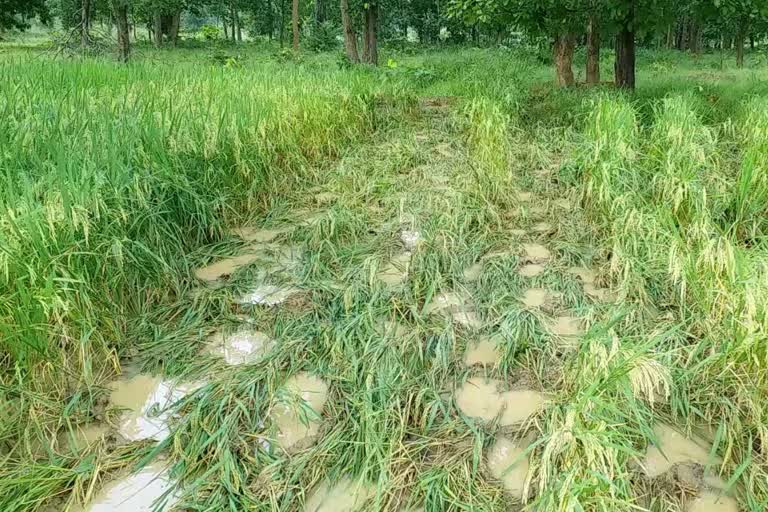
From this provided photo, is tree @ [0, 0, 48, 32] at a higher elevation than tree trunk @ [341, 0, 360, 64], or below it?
higher

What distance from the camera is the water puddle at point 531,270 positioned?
2891mm

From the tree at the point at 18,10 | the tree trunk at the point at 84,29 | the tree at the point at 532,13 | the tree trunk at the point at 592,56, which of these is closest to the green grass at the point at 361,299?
the tree at the point at 532,13

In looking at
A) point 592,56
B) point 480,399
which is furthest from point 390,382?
point 592,56

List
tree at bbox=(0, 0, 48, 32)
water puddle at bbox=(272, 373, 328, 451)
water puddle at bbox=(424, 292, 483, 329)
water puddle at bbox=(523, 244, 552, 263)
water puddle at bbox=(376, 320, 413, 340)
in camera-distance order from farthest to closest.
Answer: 1. tree at bbox=(0, 0, 48, 32)
2. water puddle at bbox=(523, 244, 552, 263)
3. water puddle at bbox=(424, 292, 483, 329)
4. water puddle at bbox=(376, 320, 413, 340)
5. water puddle at bbox=(272, 373, 328, 451)

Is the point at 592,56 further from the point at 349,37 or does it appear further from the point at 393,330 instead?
the point at 393,330

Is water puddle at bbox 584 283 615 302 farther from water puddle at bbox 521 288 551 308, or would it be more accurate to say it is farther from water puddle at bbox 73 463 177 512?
water puddle at bbox 73 463 177 512

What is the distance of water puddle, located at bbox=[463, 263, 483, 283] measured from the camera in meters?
2.84

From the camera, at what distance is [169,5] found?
741 inches

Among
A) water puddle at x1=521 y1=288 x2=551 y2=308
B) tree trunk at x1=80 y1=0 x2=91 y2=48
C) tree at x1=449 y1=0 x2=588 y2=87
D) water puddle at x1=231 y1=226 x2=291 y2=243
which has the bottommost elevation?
water puddle at x1=521 y1=288 x2=551 y2=308

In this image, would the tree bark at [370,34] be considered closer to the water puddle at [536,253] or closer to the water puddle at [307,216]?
the water puddle at [307,216]

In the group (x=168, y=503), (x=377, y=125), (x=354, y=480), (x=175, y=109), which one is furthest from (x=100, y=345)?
(x=377, y=125)

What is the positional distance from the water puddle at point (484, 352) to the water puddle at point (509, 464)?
41 centimetres

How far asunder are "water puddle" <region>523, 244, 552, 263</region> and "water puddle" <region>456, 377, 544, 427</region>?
3.83 ft

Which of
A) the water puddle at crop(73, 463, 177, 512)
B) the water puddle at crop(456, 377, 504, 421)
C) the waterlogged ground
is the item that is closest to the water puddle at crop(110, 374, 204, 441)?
the waterlogged ground
